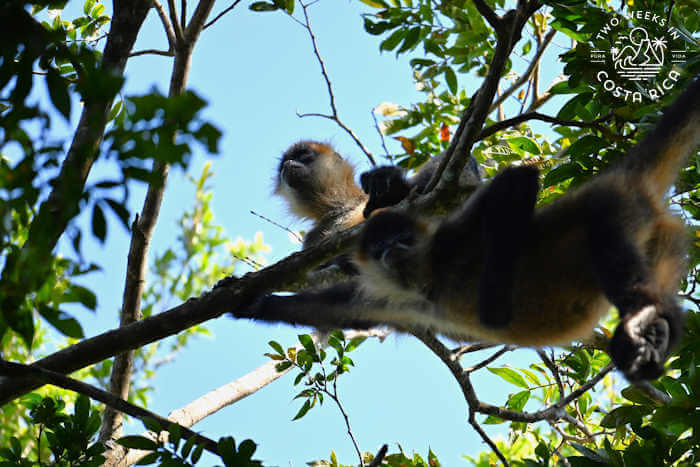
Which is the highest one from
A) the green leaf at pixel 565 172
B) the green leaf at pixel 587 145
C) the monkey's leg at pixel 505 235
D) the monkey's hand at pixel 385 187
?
the monkey's hand at pixel 385 187

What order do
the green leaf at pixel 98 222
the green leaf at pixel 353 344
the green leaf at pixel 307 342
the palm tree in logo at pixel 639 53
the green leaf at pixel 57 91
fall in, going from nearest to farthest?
the green leaf at pixel 98 222
the green leaf at pixel 57 91
the palm tree in logo at pixel 639 53
the green leaf at pixel 307 342
the green leaf at pixel 353 344

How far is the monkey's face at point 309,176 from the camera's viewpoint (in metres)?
7.04

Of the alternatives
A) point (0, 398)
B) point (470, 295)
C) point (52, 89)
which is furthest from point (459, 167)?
point (0, 398)

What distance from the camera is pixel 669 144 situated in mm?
3086

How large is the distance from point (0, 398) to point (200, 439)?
1.09 m

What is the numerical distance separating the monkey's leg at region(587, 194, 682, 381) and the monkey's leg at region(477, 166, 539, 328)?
1.05 ft

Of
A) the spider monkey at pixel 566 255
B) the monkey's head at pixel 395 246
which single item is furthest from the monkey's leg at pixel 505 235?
the monkey's head at pixel 395 246

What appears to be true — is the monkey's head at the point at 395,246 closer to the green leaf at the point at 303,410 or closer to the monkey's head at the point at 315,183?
the green leaf at the point at 303,410

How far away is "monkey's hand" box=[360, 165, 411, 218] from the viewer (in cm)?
534

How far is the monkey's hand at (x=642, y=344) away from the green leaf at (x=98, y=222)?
6.56 ft

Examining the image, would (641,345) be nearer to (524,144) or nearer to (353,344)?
(524,144)

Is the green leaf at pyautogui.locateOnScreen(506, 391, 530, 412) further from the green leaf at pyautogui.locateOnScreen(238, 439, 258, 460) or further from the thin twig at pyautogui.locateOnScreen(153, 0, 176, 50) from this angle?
the thin twig at pyautogui.locateOnScreen(153, 0, 176, 50)

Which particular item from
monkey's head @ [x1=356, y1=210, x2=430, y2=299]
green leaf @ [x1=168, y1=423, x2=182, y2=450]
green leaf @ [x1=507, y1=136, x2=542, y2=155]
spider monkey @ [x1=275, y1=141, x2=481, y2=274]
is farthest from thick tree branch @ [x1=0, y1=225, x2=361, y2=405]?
spider monkey @ [x1=275, y1=141, x2=481, y2=274]

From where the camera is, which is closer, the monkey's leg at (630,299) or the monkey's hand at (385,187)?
the monkey's leg at (630,299)
